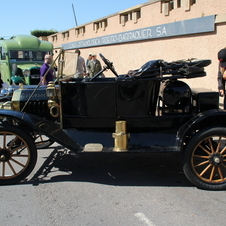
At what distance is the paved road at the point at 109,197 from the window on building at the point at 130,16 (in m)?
8.48

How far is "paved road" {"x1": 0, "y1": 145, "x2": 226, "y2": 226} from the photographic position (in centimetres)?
268

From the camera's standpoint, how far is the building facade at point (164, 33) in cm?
808

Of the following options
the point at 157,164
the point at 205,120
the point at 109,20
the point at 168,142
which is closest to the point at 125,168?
the point at 157,164

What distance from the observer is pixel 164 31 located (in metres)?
9.84

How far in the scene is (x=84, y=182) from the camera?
3.52m

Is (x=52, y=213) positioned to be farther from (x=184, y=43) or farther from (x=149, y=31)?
(x=149, y=31)

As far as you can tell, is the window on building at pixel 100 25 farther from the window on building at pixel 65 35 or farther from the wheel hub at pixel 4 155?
the wheel hub at pixel 4 155

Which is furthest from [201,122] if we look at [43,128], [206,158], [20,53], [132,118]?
[20,53]

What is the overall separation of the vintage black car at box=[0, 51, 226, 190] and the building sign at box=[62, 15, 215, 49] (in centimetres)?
240

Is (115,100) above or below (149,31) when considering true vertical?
below

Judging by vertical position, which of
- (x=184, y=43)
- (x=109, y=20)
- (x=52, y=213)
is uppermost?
(x=109, y=20)

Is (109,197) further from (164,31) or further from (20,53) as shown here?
(20,53)

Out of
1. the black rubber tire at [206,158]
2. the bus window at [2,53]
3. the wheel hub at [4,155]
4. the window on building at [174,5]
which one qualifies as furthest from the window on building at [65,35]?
the black rubber tire at [206,158]

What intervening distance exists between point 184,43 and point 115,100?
6.44 m
